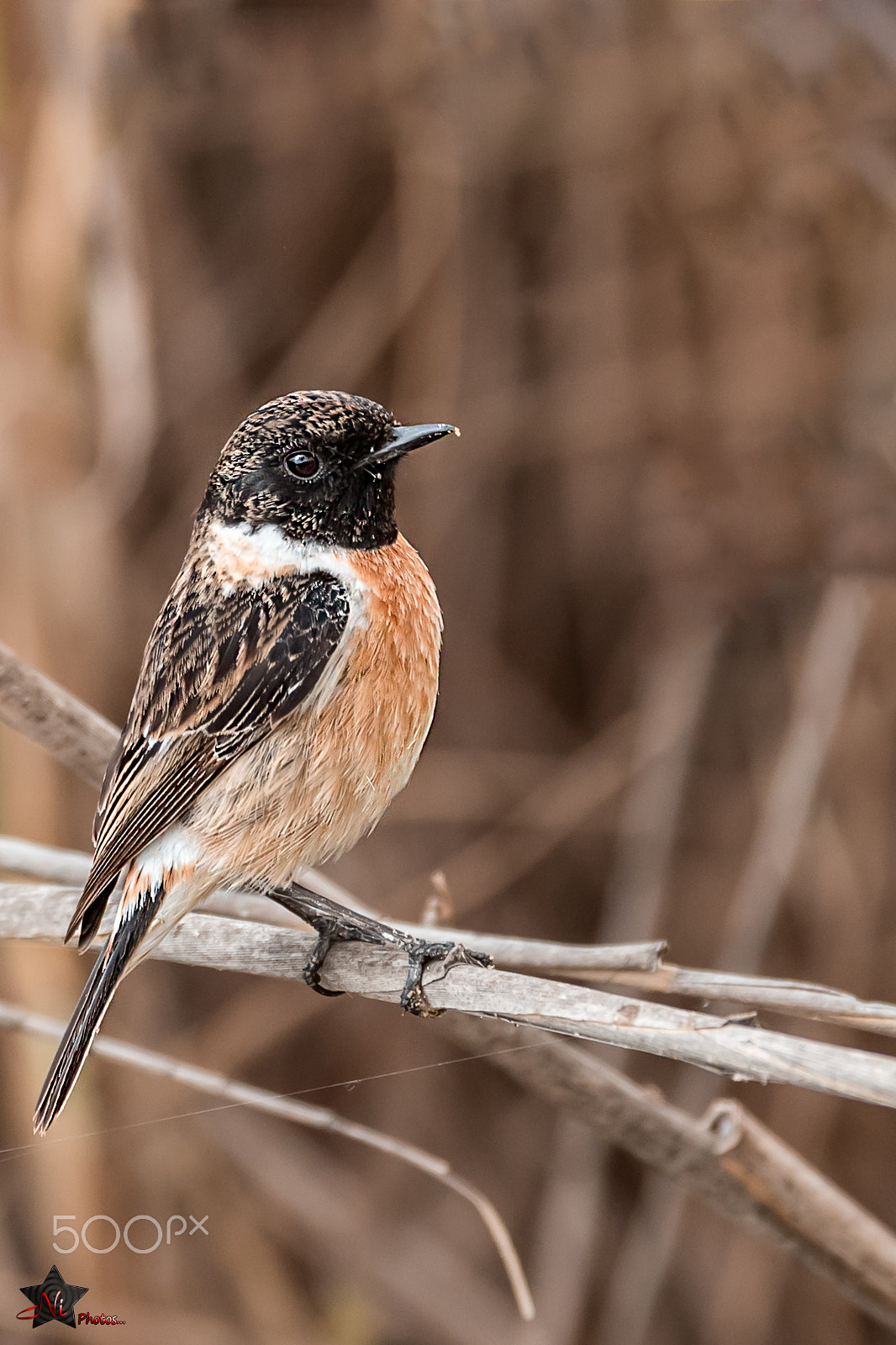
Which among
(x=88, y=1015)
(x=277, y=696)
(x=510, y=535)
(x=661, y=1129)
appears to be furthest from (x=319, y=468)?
(x=510, y=535)

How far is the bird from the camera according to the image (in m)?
2.35

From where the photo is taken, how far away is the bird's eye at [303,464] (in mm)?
2330

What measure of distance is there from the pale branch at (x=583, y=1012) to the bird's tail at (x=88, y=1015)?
0.10 m

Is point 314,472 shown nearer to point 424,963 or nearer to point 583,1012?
point 424,963

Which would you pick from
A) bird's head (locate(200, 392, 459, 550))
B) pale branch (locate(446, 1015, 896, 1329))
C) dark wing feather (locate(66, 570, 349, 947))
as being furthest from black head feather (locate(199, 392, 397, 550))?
pale branch (locate(446, 1015, 896, 1329))

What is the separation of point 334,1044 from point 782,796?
208 cm

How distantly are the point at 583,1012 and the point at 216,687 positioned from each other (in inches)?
42.3

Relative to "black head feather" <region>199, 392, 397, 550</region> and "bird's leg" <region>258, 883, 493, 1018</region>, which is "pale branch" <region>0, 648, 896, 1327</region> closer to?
"bird's leg" <region>258, 883, 493, 1018</region>

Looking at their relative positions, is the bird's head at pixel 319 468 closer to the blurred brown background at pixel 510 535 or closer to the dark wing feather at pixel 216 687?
the dark wing feather at pixel 216 687

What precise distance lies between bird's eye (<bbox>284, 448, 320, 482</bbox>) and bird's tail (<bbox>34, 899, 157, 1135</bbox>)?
2.86ft

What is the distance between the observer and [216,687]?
241 centimetres

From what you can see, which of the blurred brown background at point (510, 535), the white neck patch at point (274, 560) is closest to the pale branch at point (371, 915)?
the white neck patch at point (274, 560)

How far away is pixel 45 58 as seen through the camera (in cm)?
372

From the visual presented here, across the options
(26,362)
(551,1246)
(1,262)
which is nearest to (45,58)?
(1,262)
